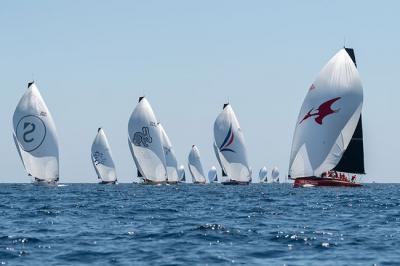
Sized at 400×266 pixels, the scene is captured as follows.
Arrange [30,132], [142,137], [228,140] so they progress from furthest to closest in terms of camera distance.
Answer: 1. [228,140]
2. [142,137]
3. [30,132]

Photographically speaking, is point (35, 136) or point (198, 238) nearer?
point (198, 238)

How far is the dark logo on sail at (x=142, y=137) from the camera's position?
92250mm

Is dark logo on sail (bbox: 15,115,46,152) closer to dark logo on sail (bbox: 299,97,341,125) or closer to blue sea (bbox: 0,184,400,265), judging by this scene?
dark logo on sail (bbox: 299,97,341,125)

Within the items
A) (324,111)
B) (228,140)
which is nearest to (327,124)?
Result: (324,111)

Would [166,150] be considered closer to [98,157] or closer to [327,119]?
[98,157]

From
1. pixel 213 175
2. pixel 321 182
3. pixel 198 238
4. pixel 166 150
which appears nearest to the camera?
pixel 198 238

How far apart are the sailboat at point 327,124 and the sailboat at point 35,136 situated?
26280 mm

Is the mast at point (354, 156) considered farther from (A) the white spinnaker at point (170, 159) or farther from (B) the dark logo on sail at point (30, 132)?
(A) the white spinnaker at point (170, 159)

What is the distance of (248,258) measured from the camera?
57.8 ft

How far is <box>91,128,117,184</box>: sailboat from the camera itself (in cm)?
11456

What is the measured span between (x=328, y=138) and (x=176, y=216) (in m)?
37.8

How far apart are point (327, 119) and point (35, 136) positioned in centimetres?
3043

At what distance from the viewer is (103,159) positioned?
118m

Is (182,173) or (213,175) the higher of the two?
(213,175)
